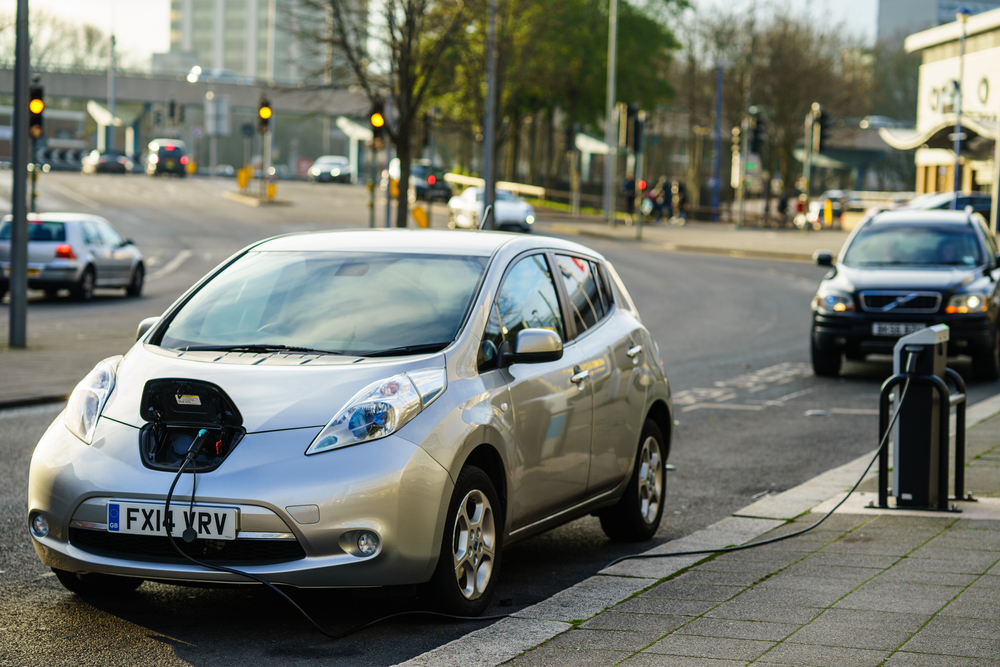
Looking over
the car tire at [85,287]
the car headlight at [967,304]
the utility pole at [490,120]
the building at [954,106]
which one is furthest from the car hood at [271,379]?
the building at [954,106]

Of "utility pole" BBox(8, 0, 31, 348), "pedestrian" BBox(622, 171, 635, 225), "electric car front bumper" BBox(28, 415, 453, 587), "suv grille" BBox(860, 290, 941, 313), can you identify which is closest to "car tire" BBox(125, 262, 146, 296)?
"utility pole" BBox(8, 0, 31, 348)

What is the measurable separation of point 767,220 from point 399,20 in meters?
29.5

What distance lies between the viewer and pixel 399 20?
32.9 metres

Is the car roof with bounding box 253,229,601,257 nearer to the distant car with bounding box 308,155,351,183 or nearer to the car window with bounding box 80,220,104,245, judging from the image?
the car window with bounding box 80,220,104,245

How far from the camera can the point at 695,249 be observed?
43219mm

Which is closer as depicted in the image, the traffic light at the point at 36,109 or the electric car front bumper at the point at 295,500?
the electric car front bumper at the point at 295,500

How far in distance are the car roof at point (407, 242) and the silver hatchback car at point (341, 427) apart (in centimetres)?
1

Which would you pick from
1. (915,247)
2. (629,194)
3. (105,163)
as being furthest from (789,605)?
(105,163)

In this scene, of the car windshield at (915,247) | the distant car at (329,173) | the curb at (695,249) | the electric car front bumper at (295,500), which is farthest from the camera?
the distant car at (329,173)

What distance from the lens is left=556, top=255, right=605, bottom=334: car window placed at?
6438mm

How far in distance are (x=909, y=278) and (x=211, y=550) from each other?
10757 millimetres

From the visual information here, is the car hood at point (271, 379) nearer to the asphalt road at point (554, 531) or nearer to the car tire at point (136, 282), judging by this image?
the asphalt road at point (554, 531)

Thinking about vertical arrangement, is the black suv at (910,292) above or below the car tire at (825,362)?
above

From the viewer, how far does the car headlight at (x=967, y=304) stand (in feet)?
45.3
